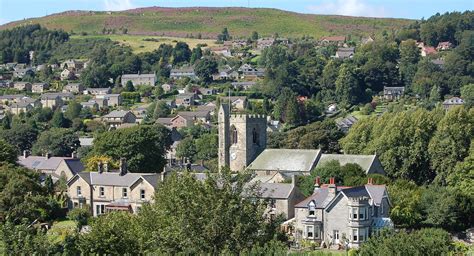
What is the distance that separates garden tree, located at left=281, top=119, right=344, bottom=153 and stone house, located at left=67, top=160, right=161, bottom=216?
2070 cm

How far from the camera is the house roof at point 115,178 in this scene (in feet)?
191

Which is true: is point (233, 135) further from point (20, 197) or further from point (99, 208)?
point (20, 197)

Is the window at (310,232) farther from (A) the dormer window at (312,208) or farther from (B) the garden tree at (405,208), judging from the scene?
(B) the garden tree at (405,208)

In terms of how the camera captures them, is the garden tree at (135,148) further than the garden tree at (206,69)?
No

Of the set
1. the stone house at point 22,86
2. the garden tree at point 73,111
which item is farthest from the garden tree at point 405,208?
the stone house at point 22,86

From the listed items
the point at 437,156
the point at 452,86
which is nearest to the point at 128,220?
the point at 437,156

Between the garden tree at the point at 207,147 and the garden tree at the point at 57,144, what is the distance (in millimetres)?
11941

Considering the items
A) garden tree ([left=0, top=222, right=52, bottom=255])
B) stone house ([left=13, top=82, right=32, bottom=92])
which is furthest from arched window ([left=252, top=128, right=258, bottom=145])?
stone house ([left=13, top=82, right=32, bottom=92])

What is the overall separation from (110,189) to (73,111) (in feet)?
196

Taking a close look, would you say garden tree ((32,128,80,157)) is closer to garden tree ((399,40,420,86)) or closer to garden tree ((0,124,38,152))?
garden tree ((0,124,38,152))

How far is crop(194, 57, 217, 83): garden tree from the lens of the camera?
5723 inches

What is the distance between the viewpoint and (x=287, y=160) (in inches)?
2488

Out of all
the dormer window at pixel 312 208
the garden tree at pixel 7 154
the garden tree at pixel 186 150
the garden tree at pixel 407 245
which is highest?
the garden tree at pixel 7 154

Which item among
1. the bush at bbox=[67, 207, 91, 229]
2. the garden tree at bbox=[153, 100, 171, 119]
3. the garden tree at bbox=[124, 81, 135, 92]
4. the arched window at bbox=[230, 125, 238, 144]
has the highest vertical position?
the arched window at bbox=[230, 125, 238, 144]
